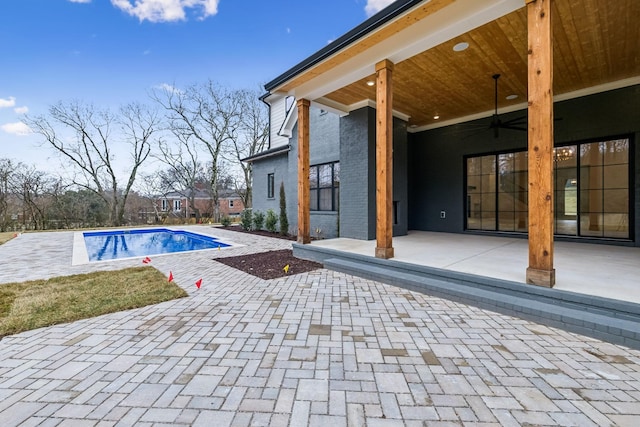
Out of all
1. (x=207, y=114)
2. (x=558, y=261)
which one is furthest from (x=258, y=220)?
(x=207, y=114)

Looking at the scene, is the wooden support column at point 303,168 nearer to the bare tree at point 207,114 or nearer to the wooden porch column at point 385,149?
the wooden porch column at point 385,149

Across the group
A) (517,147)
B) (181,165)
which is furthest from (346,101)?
(181,165)

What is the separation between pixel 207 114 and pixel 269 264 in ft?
55.4

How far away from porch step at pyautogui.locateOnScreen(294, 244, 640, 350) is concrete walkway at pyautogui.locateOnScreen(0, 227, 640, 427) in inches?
4.9

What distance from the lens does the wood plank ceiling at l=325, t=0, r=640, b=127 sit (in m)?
3.57

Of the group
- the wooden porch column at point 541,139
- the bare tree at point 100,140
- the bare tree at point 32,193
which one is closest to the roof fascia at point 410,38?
the wooden porch column at point 541,139

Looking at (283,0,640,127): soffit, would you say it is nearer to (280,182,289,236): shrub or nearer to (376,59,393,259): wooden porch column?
(376,59,393,259): wooden porch column

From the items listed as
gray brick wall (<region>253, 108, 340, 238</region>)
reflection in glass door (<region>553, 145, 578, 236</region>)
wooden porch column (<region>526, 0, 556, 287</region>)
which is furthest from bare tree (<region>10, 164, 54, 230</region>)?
reflection in glass door (<region>553, 145, 578, 236</region>)

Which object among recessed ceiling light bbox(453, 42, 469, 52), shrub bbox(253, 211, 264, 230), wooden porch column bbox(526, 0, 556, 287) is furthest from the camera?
shrub bbox(253, 211, 264, 230)

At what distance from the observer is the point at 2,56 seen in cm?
1155

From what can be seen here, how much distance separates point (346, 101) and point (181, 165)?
56.7 ft

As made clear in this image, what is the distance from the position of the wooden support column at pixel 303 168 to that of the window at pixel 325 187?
2828mm

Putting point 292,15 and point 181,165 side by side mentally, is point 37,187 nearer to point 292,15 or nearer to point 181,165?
point 181,165

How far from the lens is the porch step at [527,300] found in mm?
2412
